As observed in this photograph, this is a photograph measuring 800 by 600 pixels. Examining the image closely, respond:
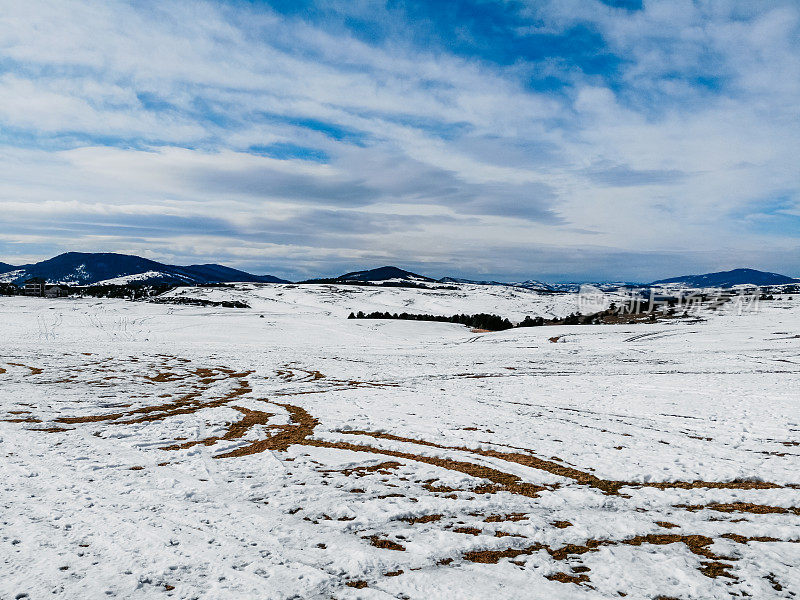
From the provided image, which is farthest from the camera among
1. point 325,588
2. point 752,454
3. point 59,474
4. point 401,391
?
point 401,391

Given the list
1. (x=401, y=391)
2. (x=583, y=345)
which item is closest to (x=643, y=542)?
(x=401, y=391)

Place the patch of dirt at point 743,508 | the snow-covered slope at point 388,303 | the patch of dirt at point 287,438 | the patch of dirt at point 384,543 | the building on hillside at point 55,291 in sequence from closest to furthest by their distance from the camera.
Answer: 1. the patch of dirt at point 384,543
2. the patch of dirt at point 743,508
3. the patch of dirt at point 287,438
4. the building on hillside at point 55,291
5. the snow-covered slope at point 388,303

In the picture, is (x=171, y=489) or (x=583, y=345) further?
(x=583, y=345)

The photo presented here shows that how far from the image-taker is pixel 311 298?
169125 mm

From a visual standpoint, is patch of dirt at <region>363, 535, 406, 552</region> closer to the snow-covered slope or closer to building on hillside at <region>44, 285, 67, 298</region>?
the snow-covered slope

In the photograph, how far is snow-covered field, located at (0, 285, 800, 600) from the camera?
5.98m

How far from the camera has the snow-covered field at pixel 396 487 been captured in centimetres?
598

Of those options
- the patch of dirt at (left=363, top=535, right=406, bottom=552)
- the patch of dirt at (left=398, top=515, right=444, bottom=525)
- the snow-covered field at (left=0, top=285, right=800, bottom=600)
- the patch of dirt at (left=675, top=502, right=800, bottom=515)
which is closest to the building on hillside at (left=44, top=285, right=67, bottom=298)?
the snow-covered field at (left=0, top=285, right=800, bottom=600)

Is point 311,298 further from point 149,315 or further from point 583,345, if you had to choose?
point 583,345

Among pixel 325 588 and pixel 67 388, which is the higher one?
pixel 325 588

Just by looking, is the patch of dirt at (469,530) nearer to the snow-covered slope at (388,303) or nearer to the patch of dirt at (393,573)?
the patch of dirt at (393,573)

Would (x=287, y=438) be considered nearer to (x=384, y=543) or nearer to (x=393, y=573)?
(x=384, y=543)

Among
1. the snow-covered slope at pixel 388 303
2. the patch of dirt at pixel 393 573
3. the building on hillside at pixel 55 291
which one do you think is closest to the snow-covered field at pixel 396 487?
the patch of dirt at pixel 393 573

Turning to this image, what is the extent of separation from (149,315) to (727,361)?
84904 mm
